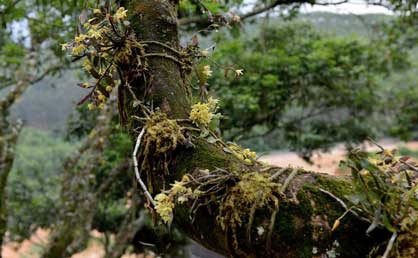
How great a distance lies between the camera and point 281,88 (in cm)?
372

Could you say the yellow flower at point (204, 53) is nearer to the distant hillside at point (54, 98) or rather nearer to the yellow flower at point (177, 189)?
the yellow flower at point (177, 189)

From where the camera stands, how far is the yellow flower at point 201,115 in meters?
0.68

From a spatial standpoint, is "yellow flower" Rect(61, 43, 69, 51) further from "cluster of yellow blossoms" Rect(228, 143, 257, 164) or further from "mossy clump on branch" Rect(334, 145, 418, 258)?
"mossy clump on branch" Rect(334, 145, 418, 258)

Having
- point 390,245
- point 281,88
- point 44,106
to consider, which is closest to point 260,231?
point 390,245

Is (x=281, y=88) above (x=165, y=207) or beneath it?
beneath

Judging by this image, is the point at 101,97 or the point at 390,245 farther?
the point at 101,97

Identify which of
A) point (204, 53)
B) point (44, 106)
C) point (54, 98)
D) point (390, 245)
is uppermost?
point (204, 53)

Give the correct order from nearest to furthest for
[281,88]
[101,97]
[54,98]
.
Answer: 1. [101,97]
2. [281,88]
3. [54,98]

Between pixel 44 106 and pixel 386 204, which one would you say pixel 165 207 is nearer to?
pixel 386 204

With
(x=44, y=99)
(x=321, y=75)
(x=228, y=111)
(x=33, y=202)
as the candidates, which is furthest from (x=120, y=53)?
(x=44, y=99)

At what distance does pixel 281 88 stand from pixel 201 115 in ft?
10.2

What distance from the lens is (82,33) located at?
2.56 ft

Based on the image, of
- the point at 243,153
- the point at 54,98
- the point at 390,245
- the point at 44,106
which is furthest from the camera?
the point at 44,106

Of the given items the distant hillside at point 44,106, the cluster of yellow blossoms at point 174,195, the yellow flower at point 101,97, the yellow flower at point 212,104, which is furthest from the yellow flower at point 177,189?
the distant hillside at point 44,106
